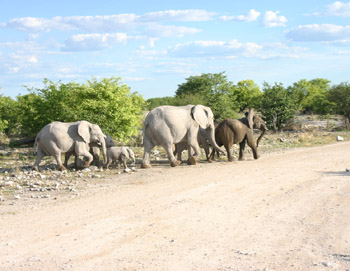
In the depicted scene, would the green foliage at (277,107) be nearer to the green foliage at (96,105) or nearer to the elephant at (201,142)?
the green foliage at (96,105)

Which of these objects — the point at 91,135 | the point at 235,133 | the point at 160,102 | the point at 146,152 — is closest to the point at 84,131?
the point at 91,135

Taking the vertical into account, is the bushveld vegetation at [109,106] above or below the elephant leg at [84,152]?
above

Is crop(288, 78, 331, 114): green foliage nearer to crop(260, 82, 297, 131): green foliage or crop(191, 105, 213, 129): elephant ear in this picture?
crop(260, 82, 297, 131): green foliage

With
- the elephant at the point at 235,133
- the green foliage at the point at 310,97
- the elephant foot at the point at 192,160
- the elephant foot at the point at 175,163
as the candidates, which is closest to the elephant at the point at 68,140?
the elephant foot at the point at 175,163

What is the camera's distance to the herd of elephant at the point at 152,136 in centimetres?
1582

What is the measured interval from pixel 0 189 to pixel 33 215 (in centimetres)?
357

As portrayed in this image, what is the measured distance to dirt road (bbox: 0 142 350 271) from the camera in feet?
21.1

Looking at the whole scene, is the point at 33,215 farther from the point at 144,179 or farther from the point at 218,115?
the point at 218,115

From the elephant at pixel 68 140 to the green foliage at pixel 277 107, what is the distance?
17778 millimetres

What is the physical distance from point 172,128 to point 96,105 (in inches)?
194

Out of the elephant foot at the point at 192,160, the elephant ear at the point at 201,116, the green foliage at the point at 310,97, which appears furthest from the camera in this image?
the green foliage at the point at 310,97

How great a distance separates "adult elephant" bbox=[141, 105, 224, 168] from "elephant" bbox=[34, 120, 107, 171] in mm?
1722

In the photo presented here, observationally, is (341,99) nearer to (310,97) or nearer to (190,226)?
(310,97)

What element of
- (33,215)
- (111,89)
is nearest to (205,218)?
(33,215)
